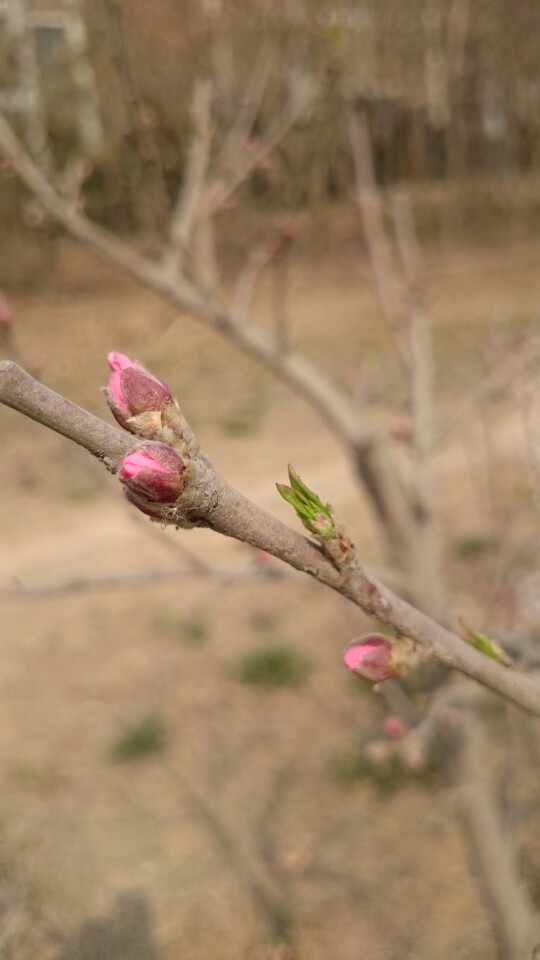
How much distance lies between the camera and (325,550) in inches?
25.5

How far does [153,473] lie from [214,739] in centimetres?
318

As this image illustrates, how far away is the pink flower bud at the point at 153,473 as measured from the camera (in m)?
0.53

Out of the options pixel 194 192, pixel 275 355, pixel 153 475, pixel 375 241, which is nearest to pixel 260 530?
pixel 153 475

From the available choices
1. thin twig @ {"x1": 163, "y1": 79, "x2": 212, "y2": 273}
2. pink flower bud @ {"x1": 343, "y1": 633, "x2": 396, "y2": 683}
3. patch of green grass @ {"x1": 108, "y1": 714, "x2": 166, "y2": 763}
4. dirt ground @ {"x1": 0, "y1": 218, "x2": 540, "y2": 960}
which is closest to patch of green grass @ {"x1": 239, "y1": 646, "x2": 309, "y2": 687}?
dirt ground @ {"x1": 0, "y1": 218, "x2": 540, "y2": 960}

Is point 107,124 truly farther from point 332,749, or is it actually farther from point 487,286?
point 332,749

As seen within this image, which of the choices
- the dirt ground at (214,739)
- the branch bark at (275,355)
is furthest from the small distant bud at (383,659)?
the branch bark at (275,355)

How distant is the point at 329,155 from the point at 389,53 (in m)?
1.30

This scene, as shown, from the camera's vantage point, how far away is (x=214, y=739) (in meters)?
3.55

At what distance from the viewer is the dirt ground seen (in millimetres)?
2527

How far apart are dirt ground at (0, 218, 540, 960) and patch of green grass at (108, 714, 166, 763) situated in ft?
0.04

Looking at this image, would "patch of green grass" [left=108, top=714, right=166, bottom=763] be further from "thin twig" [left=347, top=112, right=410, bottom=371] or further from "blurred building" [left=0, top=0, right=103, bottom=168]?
"blurred building" [left=0, top=0, right=103, bottom=168]

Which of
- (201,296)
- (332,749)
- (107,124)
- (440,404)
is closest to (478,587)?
(332,749)

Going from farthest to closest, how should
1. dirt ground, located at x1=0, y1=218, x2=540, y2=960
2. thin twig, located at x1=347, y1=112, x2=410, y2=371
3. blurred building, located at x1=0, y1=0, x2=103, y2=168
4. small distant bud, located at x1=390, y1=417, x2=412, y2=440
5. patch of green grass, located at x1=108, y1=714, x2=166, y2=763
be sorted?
blurred building, located at x1=0, y1=0, x2=103, y2=168
patch of green grass, located at x1=108, y1=714, x2=166, y2=763
dirt ground, located at x1=0, y1=218, x2=540, y2=960
thin twig, located at x1=347, y1=112, x2=410, y2=371
small distant bud, located at x1=390, y1=417, x2=412, y2=440

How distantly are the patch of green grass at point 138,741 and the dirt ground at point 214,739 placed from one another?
1 cm
